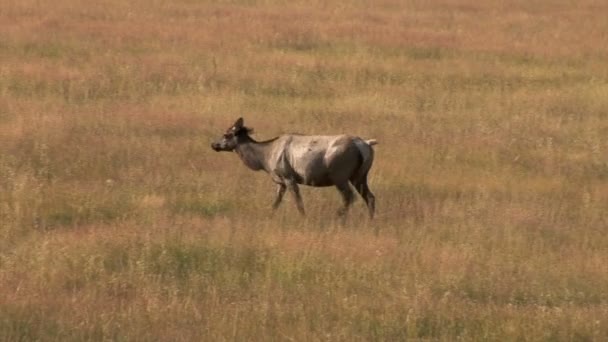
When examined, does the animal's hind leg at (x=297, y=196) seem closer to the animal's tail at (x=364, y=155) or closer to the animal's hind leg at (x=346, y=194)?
the animal's hind leg at (x=346, y=194)

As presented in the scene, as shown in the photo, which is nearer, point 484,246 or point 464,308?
point 464,308

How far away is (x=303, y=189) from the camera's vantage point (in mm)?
13469

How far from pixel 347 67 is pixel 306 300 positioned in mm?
12014

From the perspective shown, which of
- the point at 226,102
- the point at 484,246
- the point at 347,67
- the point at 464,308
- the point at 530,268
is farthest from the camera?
the point at 347,67

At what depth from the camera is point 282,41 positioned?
23.2 meters

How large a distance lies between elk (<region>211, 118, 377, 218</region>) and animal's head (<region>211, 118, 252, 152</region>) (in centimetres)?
54

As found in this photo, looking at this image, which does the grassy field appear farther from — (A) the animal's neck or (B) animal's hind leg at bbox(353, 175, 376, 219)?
(A) the animal's neck

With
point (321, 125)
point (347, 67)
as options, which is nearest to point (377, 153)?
point (321, 125)

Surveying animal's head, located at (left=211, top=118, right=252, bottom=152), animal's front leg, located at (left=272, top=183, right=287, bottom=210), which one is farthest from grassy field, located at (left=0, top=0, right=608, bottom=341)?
animal's head, located at (left=211, top=118, right=252, bottom=152)

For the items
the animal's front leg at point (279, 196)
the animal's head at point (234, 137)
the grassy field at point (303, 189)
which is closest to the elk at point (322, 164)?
the animal's front leg at point (279, 196)

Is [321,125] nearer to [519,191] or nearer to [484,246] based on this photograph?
[519,191]

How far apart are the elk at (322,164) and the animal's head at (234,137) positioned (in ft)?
1.78

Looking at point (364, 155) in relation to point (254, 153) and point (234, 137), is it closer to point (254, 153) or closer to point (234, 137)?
point (254, 153)

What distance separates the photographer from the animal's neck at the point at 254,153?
12.7 m
